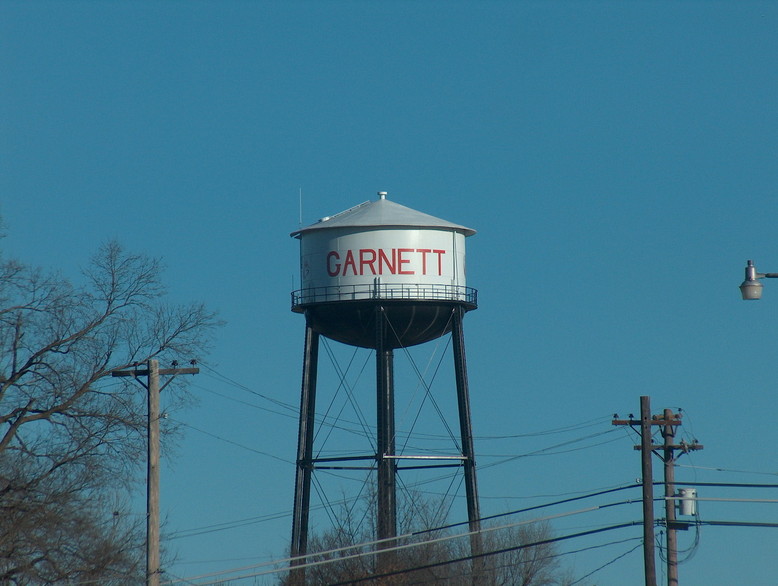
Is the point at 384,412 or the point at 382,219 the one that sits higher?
the point at 382,219

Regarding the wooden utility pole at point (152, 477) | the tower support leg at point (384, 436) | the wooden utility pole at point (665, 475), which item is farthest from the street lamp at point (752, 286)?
the tower support leg at point (384, 436)

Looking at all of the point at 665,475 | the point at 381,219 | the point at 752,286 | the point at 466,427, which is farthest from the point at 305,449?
the point at 752,286

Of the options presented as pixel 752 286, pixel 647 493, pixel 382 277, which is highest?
pixel 382 277

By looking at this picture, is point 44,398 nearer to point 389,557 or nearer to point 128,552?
point 128,552

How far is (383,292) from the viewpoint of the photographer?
146 feet

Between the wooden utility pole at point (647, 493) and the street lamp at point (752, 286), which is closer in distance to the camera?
the street lamp at point (752, 286)

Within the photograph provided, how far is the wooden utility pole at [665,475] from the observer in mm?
30953

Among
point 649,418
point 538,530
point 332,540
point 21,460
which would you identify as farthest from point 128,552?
point 538,530

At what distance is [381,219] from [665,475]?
12414 mm

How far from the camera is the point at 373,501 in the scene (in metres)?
46.4

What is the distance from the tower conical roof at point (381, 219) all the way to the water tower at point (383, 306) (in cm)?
4

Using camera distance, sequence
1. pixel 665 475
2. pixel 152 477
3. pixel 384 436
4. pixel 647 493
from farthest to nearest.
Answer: pixel 384 436, pixel 665 475, pixel 647 493, pixel 152 477

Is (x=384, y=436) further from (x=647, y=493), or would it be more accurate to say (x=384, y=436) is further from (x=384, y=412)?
(x=647, y=493)

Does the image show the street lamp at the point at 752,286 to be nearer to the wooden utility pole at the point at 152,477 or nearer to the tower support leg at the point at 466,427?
the wooden utility pole at the point at 152,477
